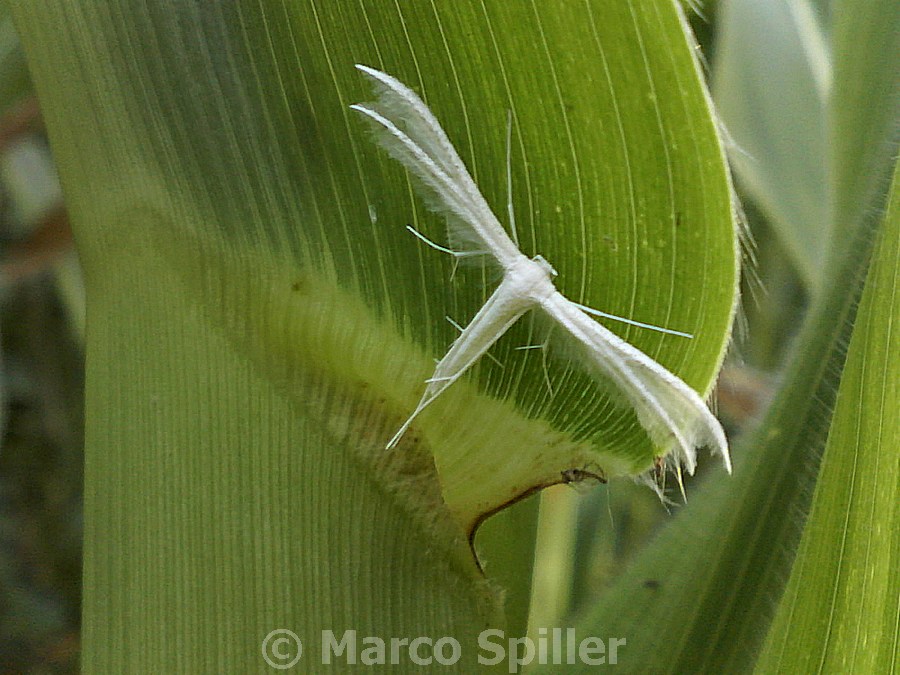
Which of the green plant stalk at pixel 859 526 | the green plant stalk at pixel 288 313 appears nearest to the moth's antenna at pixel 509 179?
the green plant stalk at pixel 288 313

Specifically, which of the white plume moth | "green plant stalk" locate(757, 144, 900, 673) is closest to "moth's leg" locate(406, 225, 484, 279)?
the white plume moth

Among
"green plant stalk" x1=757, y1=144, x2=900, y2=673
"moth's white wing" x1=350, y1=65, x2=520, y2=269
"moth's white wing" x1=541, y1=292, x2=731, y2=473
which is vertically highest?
"moth's white wing" x1=350, y1=65, x2=520, y2=269

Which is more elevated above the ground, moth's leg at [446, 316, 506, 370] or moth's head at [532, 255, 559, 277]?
moth's head at [532, 255, 559, 277]

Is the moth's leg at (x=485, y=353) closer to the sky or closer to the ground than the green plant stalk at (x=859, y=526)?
closer to the sky

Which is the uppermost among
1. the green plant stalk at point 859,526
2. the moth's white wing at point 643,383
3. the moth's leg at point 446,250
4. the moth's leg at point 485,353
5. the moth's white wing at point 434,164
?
the moth's white wing at point 434,164

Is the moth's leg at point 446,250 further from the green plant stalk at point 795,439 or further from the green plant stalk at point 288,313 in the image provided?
the green plant stalk at point 795,439

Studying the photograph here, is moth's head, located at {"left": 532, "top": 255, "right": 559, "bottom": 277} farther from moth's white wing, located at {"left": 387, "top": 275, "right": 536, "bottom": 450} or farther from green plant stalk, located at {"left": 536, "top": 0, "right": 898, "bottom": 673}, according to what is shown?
→ green plant stalk, located at {"left": 536, "top": 0, "right": 898, "bottom": 673}
